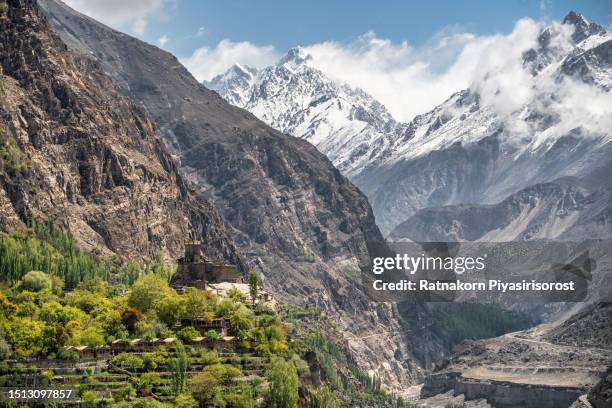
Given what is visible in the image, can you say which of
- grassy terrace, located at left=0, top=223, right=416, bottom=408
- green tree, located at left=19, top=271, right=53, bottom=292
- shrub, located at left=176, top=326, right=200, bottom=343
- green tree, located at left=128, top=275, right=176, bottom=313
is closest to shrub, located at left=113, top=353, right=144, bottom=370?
grassy terrace, located at left=0, top=223, right=416, bottom=408

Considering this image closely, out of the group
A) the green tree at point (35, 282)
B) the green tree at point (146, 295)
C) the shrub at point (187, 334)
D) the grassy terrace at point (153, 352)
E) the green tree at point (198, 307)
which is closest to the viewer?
the grassy terrace at point (153, 352)

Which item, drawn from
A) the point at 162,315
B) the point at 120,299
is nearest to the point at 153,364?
the point at 162,315

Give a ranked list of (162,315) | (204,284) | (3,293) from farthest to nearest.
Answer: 1. (204,284)
2. (3,293)
3. (162,315)

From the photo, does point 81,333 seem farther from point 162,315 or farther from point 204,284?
point 204,284

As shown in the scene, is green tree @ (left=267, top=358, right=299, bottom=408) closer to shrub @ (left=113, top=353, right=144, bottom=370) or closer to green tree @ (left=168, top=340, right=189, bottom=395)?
green tree @ (left=168, top=340, right=189, bottom=395)

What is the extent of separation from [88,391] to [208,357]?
20652mm

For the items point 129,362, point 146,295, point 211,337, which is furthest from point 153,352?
point 146,295

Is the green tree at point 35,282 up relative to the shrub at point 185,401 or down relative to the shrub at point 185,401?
up

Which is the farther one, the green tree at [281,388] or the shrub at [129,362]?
the green tree at [281,388]

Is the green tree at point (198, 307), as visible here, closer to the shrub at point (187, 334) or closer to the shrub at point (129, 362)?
the shrub at point (187, 334)

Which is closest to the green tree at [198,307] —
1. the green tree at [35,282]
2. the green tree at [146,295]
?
the green tree at [146,295]

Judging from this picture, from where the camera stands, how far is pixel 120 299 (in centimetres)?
17888

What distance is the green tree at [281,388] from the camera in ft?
459

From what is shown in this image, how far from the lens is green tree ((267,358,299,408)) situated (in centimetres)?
14000
